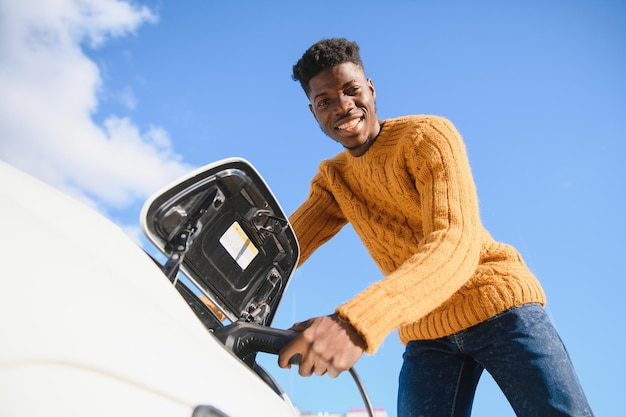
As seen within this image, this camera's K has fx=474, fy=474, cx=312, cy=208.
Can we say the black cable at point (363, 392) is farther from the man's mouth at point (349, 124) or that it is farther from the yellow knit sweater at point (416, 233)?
the man's mouth at point (349, 124)

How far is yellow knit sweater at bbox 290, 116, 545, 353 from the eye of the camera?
1243 millimetres

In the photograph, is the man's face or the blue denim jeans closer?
the blue denim jeans

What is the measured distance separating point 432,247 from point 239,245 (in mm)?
580

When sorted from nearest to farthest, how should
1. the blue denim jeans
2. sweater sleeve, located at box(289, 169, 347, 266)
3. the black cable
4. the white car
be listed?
the white car → the black cable → the blue denim jeans → sweater sleeve, located at box(289, 169, 347, 266)

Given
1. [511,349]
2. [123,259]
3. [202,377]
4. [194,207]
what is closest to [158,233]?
[194,207]

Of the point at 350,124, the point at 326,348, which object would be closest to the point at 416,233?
the point at 350,124

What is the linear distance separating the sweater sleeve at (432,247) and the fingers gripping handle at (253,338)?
153mm

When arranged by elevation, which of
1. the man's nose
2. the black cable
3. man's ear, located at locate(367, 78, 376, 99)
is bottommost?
the black cable

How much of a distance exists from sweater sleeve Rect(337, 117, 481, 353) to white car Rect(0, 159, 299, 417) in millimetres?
231

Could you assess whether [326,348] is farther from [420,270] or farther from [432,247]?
[432,247]

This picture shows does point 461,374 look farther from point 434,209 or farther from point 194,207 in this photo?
point 194,207

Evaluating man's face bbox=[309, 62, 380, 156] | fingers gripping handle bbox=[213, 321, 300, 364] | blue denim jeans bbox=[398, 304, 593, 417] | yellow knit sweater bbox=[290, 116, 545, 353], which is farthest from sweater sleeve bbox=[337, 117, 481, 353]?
blue denim jeans bbox=[398, 304, 593, 417]

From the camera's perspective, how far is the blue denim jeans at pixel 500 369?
5.13ft

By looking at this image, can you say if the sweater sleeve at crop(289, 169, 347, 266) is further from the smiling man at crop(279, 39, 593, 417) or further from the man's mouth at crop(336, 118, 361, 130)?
the man's mouth at crop(336, 118, 361, 130)
